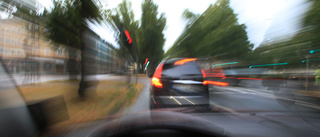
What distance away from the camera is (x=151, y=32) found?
32438 mm

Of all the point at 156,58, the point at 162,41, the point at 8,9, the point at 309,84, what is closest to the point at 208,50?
the point at 162,41

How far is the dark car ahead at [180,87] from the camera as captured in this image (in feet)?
12.0

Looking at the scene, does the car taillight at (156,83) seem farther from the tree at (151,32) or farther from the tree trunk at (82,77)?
the tree at (151,32)

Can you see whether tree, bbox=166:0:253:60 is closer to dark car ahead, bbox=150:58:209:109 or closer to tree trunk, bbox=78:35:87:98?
tree trunk, bbox=78:35:87:98

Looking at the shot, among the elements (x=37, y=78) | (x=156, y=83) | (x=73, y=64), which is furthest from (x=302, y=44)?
(x=37, y=78)

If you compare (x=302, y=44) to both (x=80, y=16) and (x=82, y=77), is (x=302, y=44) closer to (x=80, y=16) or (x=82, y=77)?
(x=80, y=16)

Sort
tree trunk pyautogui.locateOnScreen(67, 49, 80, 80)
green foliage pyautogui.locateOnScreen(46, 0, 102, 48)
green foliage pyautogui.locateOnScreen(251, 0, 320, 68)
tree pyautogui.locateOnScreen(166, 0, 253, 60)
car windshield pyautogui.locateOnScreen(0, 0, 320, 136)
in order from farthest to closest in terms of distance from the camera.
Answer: tree pyautogui.locateOnScreen(166, 0, 253, 60)
tree trunk pyautogui.locateOnScreen(67, 49, 80, 80)
green foliage pyautogui.locateOnScreen(251, 0, 320, 68)
green foliage pyautogui.locateOnScreen(46, 0, 102, 48)
car windshield pyautogui.locateOnScreen(0, 0, 320, 136)

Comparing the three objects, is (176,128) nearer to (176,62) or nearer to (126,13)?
(176,62)

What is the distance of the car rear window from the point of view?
3.86 metres

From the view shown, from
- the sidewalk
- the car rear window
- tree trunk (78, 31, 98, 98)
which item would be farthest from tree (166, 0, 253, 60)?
the car rear window

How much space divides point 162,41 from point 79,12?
100 ft

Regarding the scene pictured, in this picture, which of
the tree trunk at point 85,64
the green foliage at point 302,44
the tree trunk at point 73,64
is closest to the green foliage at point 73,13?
the tree trunk at point 85,64

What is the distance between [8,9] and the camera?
2.82 metres

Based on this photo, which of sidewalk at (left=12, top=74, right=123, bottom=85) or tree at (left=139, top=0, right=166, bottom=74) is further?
tree at (left=139, top=0, right=166, bottom=74)
